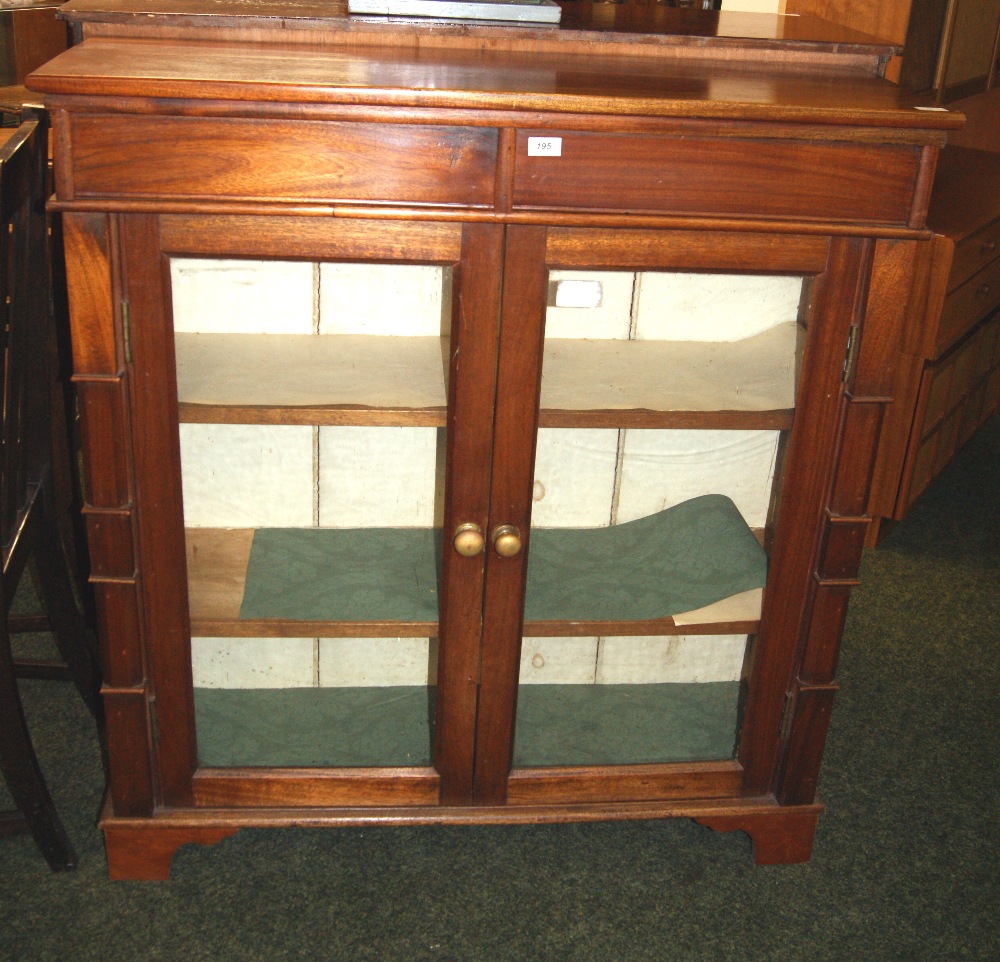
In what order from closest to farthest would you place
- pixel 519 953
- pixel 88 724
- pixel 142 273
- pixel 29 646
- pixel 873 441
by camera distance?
1. pixel 142 273
2. pixel 873 441
3. pixel 519 953
4. pixel 88 724
5. pixel 29 646

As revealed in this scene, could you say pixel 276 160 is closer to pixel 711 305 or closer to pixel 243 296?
pixel 243 296

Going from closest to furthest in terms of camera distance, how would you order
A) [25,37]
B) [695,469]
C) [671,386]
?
[671,386]
[695,469]
[25,37]

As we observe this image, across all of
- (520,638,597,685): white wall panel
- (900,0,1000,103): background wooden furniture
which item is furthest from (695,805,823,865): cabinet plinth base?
(900,0,1000,103): background wooden furniture

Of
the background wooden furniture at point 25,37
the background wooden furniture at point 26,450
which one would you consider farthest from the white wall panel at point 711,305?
the background wooden furniture at point 25,37

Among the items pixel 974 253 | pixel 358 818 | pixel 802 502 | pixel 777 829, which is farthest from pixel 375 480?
pixel 974 253

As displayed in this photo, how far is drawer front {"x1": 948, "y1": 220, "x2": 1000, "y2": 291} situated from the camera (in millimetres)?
2387

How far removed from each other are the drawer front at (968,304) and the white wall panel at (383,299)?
4.51 ft

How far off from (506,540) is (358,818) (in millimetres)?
474

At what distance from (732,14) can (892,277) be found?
0.82m

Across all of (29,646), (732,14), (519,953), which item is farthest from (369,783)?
(732,14)

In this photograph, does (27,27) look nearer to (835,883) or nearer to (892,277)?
(892,277)

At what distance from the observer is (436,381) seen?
1.42m

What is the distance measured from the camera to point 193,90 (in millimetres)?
1164

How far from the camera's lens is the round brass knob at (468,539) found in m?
1.42
